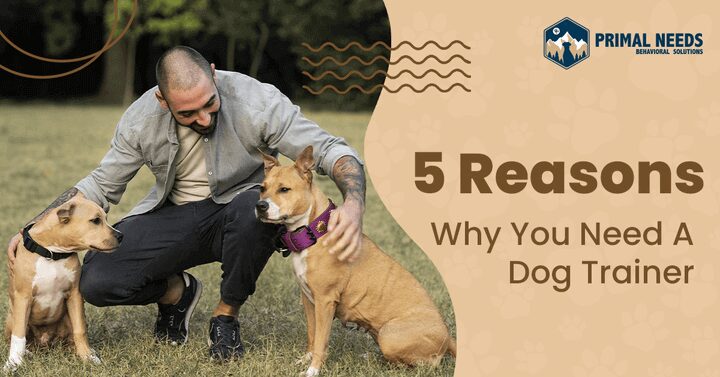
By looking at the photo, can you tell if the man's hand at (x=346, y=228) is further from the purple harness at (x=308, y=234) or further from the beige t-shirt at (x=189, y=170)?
the beige t-shirt at (x=189, y=170)

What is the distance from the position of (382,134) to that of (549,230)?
1.14m

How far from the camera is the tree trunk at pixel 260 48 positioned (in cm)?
3139

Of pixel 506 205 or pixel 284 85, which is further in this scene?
pixel 284 85

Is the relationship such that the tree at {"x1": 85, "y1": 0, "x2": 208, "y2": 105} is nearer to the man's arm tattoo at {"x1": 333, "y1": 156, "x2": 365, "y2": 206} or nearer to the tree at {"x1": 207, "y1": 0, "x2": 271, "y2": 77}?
the tree at {"x1": 207, "y1": 0, "x2": 271, "y2": 77}

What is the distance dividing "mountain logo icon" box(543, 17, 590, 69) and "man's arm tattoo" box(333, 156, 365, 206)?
1295 millimetres

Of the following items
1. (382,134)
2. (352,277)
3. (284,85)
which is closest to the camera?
(352,277)

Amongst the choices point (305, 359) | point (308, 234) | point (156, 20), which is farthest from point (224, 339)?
point (156, 20)

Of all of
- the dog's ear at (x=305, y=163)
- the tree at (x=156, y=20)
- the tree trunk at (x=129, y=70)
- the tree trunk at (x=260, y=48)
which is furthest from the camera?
the tree trunk at (x=129, y=70)

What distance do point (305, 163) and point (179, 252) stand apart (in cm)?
95

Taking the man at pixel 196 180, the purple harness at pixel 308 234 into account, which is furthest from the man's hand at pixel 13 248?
the purple harness at pixel 308 234

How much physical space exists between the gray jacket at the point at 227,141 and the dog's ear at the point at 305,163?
8.2 inches

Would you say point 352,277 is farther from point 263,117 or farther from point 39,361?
point 39,361

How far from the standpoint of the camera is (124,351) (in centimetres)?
480

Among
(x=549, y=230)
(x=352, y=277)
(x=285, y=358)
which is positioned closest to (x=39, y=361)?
A: (x=285, y=358)
